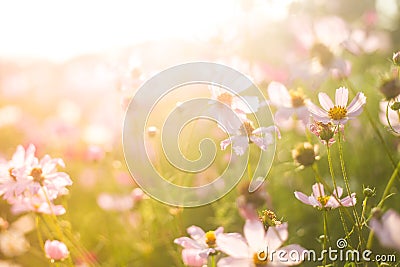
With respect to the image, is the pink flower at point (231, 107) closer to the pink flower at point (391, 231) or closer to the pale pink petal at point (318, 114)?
the pale pink petal at point (318, 114)

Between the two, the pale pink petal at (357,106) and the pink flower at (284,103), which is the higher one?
the pink flower at (284,103)

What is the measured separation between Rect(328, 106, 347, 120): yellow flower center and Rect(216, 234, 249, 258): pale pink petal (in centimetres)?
25

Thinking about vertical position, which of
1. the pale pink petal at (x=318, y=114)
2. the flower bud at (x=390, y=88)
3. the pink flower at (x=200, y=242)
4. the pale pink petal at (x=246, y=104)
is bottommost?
the pink flower at (x=200, y=242)

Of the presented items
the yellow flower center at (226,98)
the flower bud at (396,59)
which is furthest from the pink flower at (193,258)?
the flower bud at (396,59)

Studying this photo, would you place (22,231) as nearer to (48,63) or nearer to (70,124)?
(70,124)

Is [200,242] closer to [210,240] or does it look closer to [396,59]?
[210,240]

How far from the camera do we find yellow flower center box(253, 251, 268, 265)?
1.85 ft

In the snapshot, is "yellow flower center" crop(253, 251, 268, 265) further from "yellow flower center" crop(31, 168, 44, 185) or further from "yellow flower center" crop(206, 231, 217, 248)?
"yellow flower center" crop(31, 168, 44, 185)

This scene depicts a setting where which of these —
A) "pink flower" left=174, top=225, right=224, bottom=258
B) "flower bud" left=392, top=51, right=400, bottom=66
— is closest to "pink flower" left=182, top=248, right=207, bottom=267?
"pink flower" left=174, top=225, right=224, bottom=258

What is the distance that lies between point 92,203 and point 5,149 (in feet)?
2.20

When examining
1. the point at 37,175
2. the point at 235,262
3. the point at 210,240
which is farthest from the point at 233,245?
the point at 37,175

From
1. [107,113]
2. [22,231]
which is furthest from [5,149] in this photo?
[22,231]

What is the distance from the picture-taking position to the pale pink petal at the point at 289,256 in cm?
54

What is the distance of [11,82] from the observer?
2990mm
